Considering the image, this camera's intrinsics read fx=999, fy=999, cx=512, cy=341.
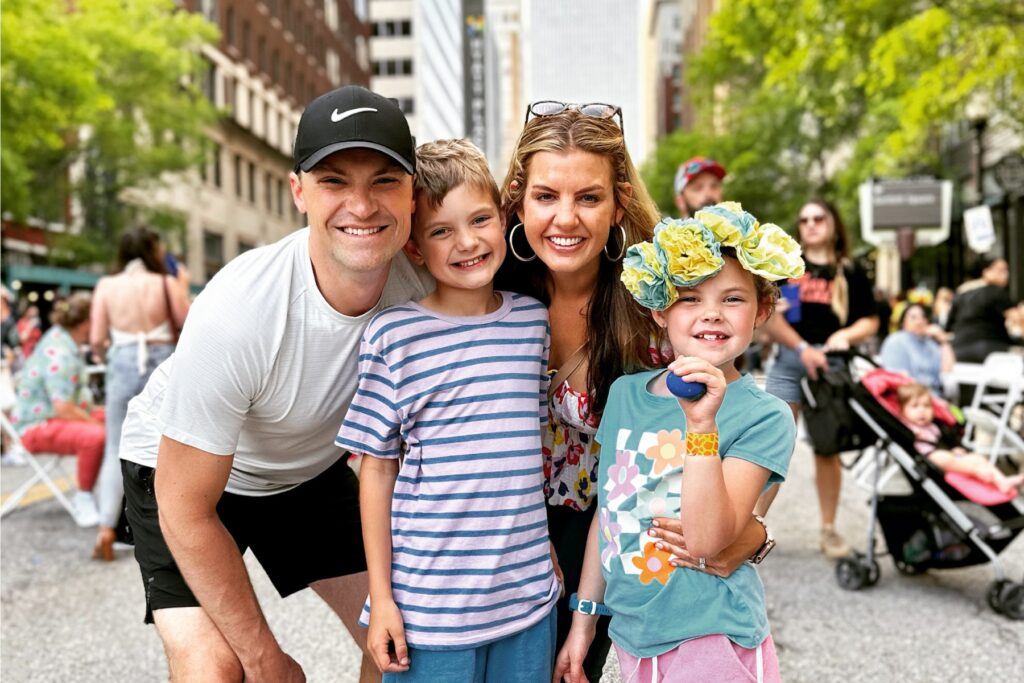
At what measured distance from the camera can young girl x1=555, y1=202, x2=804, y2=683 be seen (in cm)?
217

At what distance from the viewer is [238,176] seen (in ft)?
142

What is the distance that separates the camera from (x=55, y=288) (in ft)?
105

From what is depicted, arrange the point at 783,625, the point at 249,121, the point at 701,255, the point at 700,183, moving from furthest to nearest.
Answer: the point at 249,121
the point at 700,183
the point at 783,625
the point at 701,255

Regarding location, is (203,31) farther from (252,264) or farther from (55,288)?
(252,264)

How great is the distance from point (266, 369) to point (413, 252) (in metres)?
0.49

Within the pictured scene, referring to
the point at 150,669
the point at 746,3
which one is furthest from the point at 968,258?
the point at 150,669

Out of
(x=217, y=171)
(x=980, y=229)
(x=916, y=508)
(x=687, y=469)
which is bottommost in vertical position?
(x=916, y=508)

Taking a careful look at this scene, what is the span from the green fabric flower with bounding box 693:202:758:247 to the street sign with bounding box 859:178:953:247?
16.3 m

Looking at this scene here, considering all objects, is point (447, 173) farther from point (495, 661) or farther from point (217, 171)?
point (217, 171)

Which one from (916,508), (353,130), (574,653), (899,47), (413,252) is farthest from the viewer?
(899,47)

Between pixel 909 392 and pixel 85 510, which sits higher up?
pixel 909 392

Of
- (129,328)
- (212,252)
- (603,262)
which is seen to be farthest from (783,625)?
(212,252)

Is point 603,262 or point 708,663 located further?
point 603,262

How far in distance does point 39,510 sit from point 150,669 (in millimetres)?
4201
